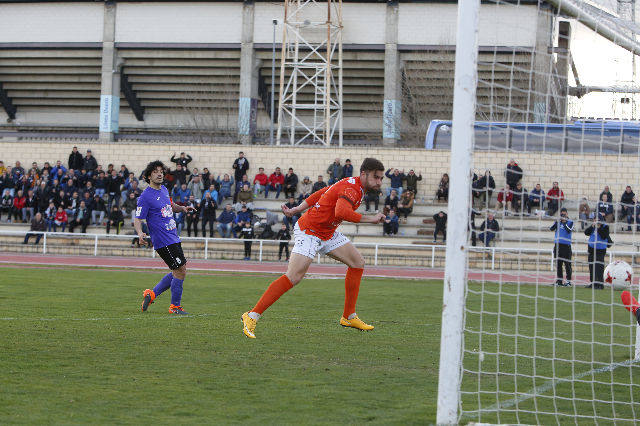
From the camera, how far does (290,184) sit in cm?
3158

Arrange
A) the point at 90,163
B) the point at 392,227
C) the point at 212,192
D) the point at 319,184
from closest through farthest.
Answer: the point at 392,227
the point at 319,184
the point at 212,192
the point at 90,163

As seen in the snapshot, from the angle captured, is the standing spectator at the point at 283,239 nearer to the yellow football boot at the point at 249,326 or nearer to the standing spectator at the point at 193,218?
the standing spectator at the point at 193,218

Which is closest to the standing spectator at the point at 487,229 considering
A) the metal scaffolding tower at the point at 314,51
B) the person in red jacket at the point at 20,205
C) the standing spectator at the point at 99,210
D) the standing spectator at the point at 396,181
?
the standing spectator at the point at 396,181

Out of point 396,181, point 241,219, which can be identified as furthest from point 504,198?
point 396,181

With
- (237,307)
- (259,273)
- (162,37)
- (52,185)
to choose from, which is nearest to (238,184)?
(52,185)

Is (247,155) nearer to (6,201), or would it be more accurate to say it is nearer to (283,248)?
(283,248)

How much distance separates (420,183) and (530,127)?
25.0 metres

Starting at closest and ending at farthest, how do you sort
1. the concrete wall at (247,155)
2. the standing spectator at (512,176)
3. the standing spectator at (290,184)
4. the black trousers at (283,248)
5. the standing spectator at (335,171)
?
the standing spectator at (512,176), the black trousers at (283,248), the standing spectator at (335,171), the standing spectator at (290,184), the concrete wall at (247,155)

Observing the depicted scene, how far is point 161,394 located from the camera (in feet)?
21.0

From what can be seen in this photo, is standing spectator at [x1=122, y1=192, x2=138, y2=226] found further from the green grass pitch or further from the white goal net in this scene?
the white goal net

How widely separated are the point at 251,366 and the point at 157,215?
4.08 m

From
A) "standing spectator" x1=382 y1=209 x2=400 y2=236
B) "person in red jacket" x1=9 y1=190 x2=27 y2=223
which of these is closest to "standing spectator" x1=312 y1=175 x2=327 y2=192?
"standing spectator" x1=382 y1=209 x2=400 y2=236

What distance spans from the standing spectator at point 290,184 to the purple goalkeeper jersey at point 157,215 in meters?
20.3

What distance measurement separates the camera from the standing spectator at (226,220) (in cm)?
2948
